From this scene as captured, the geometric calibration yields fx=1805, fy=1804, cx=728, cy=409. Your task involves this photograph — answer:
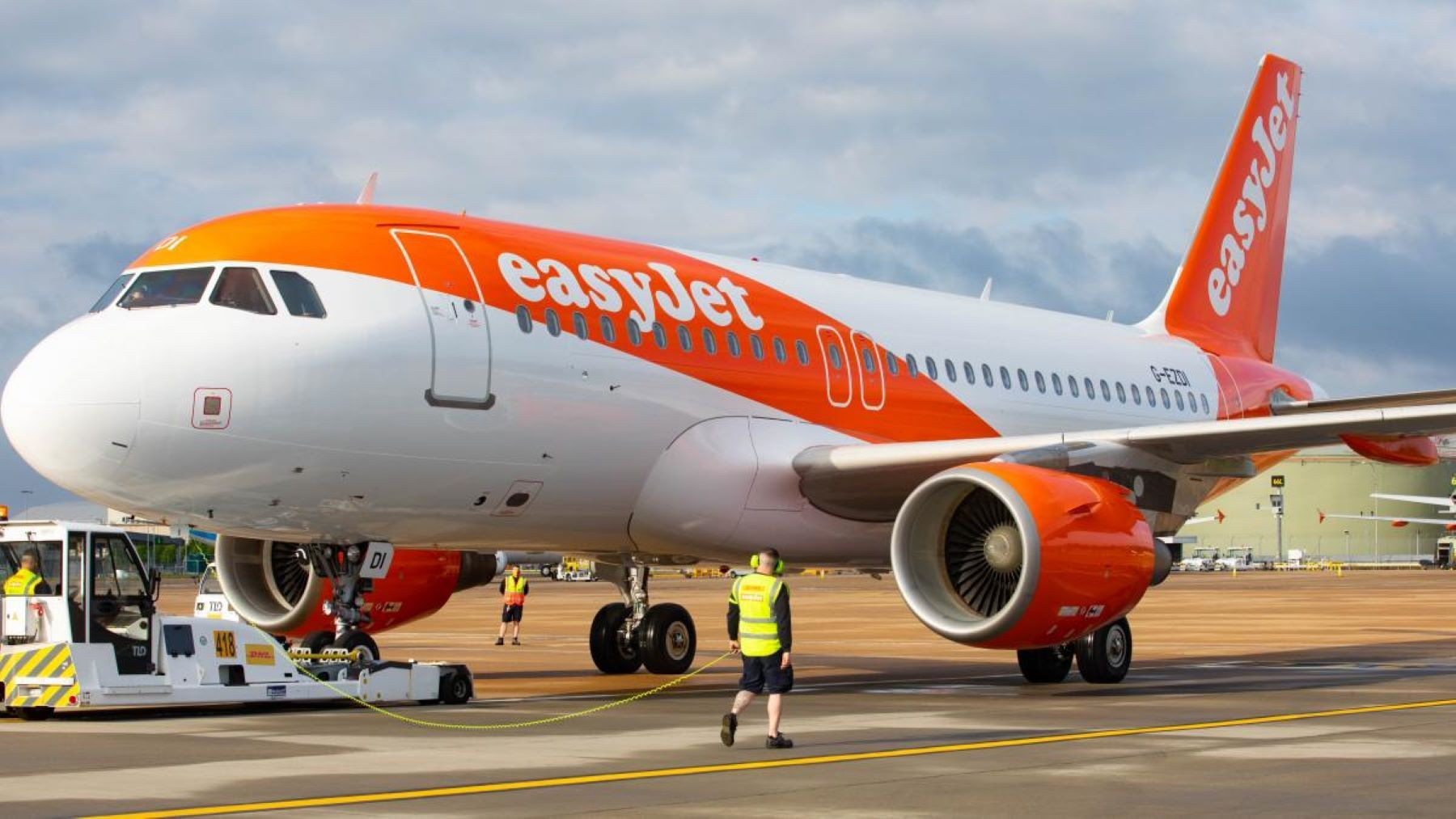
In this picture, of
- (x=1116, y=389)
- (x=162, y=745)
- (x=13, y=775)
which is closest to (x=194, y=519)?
(x=162, y=745)

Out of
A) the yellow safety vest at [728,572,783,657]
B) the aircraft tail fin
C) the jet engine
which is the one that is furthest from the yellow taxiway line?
the aircraft tail fin

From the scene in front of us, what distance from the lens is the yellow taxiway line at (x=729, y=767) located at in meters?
8.80

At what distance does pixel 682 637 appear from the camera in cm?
2172

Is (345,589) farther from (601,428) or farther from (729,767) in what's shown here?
(729,767)

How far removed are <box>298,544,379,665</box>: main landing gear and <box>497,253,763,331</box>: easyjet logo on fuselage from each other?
283 centimetres

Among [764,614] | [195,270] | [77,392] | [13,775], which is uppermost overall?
[195,270]

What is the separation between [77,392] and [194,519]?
162 centimetres

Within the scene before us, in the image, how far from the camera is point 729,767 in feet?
35.0

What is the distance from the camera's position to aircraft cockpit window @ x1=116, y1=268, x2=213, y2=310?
14.6m

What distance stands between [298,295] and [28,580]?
11.1 ft

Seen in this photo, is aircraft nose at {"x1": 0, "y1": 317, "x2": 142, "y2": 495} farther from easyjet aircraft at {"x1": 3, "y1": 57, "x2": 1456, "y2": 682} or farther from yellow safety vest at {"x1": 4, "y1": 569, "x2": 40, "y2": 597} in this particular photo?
yellow safety vest at {"x1": 4, "y1": 569, "x2": 40, "y2": 597}

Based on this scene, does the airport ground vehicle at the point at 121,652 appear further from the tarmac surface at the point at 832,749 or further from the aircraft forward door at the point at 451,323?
the aircraft forward door at the point at 451,323

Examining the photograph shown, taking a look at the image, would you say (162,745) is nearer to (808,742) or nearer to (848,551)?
(808,742)

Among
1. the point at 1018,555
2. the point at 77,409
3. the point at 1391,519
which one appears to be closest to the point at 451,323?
the point at 77,409
